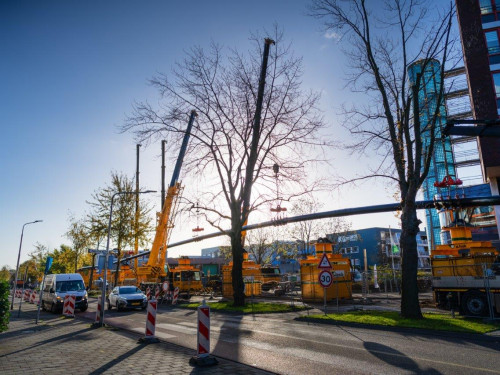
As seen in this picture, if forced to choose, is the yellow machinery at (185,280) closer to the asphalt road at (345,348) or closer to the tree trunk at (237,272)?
the tree trunk at (237,272)

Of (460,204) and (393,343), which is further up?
(460,204)

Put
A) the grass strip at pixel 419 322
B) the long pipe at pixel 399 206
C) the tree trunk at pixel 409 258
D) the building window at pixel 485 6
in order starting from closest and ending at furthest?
1. the grass strip at pixel 419 322
2. the tree trunk at pixel 409 258
3. the long pipe at pixel 399 206
4. the building window at pixel 485 6

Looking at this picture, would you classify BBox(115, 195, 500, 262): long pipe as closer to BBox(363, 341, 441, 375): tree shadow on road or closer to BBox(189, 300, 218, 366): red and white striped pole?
BBox(363, 341, 441, 375): tree shadow on road

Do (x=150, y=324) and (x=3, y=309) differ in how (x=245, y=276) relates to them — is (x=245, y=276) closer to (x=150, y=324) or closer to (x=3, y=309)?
(x=150, y=324)

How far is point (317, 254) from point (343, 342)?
555 inches

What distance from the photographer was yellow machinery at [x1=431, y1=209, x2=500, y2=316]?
44.0 feet

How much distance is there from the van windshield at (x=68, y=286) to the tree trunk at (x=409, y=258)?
1902 cm

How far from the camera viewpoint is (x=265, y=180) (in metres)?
21.9

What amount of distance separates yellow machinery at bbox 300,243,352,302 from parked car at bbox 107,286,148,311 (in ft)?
33.3

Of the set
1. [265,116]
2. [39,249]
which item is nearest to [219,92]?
[265,116]

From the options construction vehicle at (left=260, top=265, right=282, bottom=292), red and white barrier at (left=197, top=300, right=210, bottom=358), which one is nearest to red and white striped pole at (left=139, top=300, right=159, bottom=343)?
red and white barrier at (left=197, top=300, right=210, bottom=358)

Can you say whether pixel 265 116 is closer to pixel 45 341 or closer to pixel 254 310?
pixel 254 310

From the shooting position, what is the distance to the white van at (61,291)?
2142 centimetres

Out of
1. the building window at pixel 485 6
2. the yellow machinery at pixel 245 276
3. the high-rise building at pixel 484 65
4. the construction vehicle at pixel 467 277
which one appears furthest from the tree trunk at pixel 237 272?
the building window at pixel 485 6
